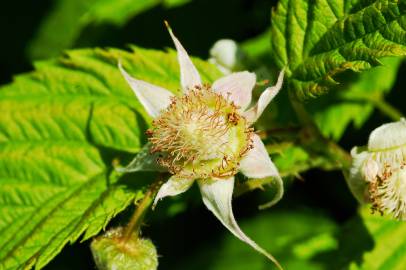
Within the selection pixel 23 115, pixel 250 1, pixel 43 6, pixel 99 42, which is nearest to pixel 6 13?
pixel 43 6

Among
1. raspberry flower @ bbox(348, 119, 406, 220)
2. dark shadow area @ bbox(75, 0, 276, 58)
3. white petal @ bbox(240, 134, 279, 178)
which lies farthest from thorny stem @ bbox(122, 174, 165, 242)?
dark shadow area @ bbox(75, 0, 276, 58)

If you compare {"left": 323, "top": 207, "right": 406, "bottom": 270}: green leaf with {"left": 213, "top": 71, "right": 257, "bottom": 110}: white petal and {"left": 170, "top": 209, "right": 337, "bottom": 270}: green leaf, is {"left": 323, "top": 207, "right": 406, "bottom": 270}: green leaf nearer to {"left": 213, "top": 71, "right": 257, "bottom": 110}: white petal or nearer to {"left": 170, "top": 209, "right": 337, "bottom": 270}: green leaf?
{"left": 170, "top": 209, "right": 337, "bottom": 270}: green leaf

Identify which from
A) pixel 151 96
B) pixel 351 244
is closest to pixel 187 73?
pixel 151 96

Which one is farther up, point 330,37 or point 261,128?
point 330,37

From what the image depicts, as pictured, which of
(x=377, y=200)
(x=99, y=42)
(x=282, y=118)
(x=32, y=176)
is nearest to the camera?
(x=377, y=200)

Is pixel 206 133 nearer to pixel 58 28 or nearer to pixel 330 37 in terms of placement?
pixel 330 37

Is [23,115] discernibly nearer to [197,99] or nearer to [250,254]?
[197,99]
